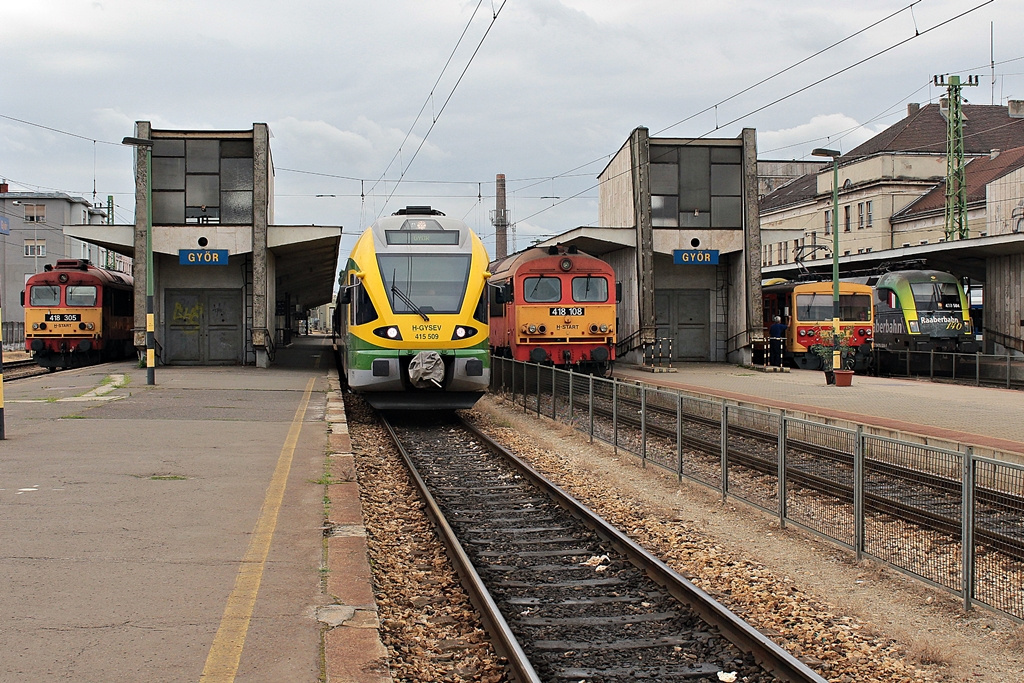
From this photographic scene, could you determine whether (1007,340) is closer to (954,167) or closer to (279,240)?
(954,167)

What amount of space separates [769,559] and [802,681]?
9.99 ft

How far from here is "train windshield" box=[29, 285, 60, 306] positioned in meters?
31.9

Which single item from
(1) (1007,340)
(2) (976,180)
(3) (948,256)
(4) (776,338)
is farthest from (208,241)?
(2) (976,180)

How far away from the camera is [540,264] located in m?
24.0

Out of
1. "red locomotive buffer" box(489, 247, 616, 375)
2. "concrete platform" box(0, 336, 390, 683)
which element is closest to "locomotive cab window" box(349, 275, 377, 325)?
"concrete platform" box(0, 336, 390, 683)

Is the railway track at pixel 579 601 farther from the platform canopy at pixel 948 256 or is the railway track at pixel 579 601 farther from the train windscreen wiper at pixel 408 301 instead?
the platform canopy at pixel 948 256

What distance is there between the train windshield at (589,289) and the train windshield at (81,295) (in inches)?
687

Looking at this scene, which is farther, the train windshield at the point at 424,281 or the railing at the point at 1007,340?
the railing at the point at 1007,340

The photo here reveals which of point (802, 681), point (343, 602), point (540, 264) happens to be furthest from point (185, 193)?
point (802, 681)

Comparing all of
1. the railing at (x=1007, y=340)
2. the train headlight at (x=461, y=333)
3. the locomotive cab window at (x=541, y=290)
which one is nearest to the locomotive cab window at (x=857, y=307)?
the railing at (x=1007, y=340)

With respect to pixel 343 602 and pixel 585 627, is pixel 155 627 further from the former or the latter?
pixel 585 627

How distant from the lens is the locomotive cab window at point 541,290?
23.8m

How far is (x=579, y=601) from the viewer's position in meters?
6.82

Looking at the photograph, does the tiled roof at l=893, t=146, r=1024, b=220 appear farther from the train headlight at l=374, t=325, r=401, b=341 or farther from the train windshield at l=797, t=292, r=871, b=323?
the train headlight at l=374, t=325, r=401, b=341
